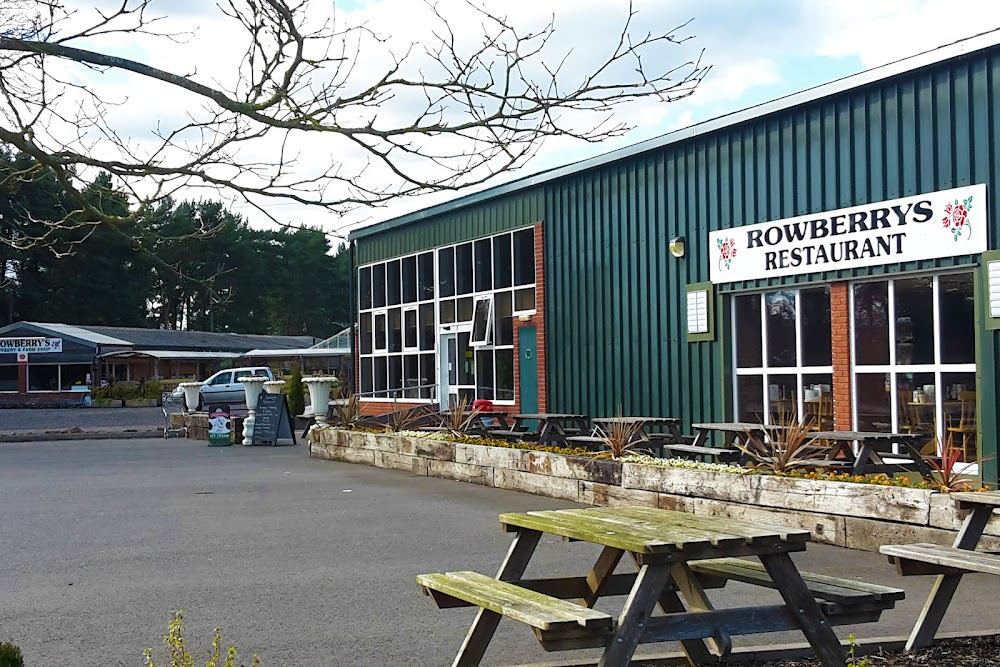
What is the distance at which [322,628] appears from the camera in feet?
21.7

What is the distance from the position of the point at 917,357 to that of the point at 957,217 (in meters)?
1.71

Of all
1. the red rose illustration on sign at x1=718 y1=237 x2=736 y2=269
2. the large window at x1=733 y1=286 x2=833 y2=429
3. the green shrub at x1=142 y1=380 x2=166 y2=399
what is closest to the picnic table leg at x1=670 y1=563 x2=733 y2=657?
the large window at x1=733 y1=286 x2=833 y2=429

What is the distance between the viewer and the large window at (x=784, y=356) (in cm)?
1425

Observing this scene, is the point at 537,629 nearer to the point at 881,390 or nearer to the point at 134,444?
the point at 881,390

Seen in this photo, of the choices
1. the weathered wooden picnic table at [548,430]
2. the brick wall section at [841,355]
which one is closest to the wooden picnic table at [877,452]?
the brick wall section at [841,355]

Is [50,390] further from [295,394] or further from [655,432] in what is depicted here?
[655,432]

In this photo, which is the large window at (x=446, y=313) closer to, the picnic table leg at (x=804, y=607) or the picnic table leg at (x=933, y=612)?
the picnic table leg at (x=933, y=612)

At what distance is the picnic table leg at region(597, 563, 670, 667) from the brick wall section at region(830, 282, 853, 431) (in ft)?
32.4

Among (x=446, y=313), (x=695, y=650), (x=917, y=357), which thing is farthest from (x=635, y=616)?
(x=446, y=313)

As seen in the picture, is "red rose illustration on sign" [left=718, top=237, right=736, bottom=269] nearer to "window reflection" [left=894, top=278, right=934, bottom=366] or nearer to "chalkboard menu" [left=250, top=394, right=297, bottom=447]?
"window reflection" [left=894, top=278, right=934, bottom=366]

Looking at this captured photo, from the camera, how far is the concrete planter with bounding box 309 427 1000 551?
850 cm

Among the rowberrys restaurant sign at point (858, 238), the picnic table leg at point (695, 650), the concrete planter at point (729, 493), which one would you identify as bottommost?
the picnic table leg at point (695, 650)

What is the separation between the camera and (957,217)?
12.3m

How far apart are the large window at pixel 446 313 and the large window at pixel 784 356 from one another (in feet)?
19.6
